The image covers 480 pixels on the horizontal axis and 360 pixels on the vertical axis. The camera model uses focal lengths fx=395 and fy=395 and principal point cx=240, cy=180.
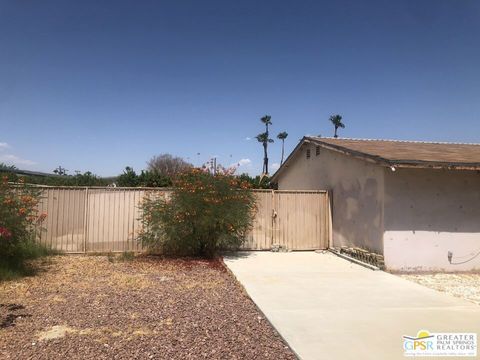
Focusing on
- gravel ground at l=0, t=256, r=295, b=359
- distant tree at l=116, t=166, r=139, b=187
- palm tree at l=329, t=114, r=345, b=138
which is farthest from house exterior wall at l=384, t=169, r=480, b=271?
palm tree at l=329, t=114, r=345, b=138

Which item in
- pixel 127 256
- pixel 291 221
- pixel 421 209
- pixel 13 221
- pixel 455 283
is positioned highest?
pixel 421 209

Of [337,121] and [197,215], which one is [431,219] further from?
[337,121]

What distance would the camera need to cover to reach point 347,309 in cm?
652

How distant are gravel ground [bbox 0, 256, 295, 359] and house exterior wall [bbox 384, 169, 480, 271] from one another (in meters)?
4.54

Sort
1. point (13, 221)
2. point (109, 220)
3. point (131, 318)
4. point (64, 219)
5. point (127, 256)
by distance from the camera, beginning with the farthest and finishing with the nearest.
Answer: point (109, 220)
point (64, 219)
point (127, 256)
point (13, 221)
point (131, 318)

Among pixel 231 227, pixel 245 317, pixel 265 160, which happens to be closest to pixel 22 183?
pixel 231 227

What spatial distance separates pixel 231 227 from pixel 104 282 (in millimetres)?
3835

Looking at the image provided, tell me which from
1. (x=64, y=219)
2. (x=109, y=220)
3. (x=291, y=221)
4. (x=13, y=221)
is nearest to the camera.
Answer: (x=13, y=221)

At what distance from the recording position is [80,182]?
31.5 m

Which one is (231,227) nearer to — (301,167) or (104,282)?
(104,282)

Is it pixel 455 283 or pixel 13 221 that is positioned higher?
pixel 13 221

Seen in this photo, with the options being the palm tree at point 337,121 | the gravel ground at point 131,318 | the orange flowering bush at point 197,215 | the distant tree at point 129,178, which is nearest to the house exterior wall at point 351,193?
the orange flowering bush at point 197,215

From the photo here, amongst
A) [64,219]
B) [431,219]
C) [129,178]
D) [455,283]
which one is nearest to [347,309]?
[455,283]

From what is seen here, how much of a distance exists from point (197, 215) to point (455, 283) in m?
6.46
